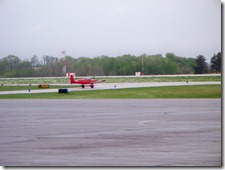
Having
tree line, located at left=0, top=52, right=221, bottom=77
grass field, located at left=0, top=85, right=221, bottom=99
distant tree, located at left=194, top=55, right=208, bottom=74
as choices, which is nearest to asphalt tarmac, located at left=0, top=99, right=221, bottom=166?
distant tree, located at left=194, top=55, right=208, bottom=74

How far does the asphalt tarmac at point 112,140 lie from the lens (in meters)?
11.4

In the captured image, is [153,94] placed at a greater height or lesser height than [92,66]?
lesser

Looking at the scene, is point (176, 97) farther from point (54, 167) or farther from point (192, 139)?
point (54, 167)

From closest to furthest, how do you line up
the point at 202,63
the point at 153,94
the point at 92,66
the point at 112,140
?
the point at 112,140
the point at 202,63
the point at 153,94
the point at 92,66

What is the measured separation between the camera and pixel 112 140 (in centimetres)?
1460

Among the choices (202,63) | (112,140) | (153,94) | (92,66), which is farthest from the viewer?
(92,66)

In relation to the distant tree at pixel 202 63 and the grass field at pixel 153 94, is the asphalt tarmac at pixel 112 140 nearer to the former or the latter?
the distant tree at pixel 202 63

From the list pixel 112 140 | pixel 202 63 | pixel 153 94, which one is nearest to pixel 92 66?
pixel 153 94

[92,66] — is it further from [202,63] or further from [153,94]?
[202,63]

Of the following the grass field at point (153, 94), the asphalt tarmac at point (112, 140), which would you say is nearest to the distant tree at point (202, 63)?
the asphalt tarmac at point (112, 140)

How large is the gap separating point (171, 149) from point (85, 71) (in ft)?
155

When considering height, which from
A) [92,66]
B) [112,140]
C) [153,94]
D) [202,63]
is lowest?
[153,94]

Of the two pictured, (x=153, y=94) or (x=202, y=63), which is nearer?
(x=202, y=63)

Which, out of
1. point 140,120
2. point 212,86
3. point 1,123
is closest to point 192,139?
point 140,120
